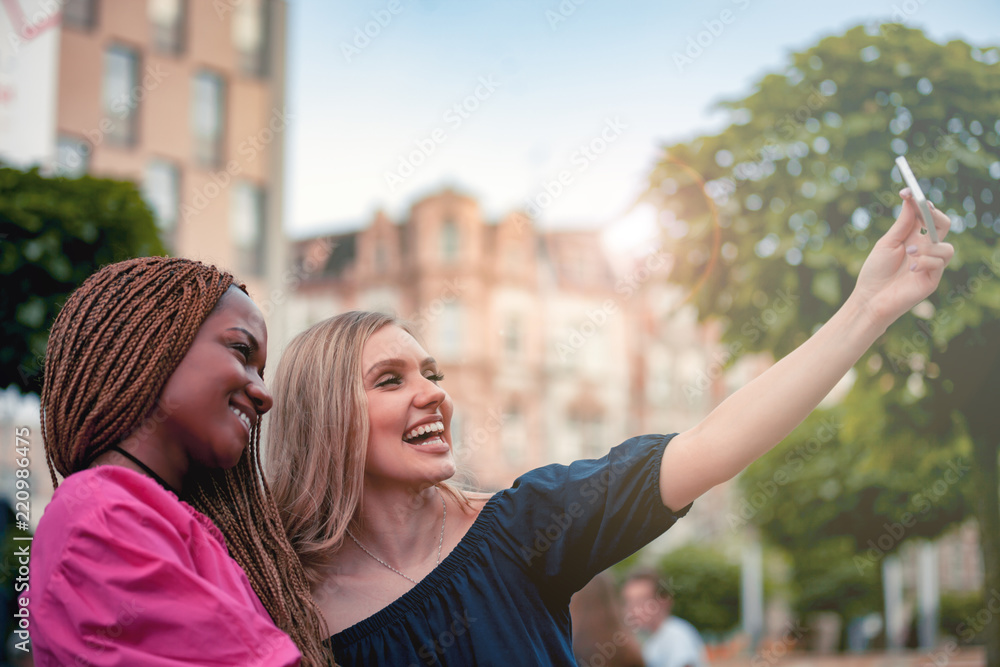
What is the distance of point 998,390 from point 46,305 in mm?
5022

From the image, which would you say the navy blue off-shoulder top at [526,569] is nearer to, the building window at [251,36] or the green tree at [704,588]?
the building window at [251,36]

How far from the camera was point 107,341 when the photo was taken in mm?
1629

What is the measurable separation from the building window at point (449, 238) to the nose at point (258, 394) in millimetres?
28766

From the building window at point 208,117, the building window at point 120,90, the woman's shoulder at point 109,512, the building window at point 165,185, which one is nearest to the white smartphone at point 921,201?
the woman's shoulder at point 109,512

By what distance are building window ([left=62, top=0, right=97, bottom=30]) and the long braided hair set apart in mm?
16871

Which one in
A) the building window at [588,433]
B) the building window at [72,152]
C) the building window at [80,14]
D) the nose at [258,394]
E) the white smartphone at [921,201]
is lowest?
the building window at [588,433]

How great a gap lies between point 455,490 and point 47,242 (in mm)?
3560

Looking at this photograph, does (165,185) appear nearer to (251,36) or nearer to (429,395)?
(251,36)

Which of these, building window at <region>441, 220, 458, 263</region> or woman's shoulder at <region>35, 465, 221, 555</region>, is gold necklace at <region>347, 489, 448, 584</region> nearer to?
woman's shoulder at <region>35, 465, 221, 555</region>

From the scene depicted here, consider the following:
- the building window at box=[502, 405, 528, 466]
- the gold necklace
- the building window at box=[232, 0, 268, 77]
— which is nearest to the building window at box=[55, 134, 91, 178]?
the building window at box=[232, 0, 268, 77]

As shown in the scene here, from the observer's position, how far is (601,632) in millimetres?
5383

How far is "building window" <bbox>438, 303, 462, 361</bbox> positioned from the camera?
101 feet

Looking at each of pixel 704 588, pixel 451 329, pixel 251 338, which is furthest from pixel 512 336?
pixel 251 338

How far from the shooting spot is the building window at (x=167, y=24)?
1761 centimetres
